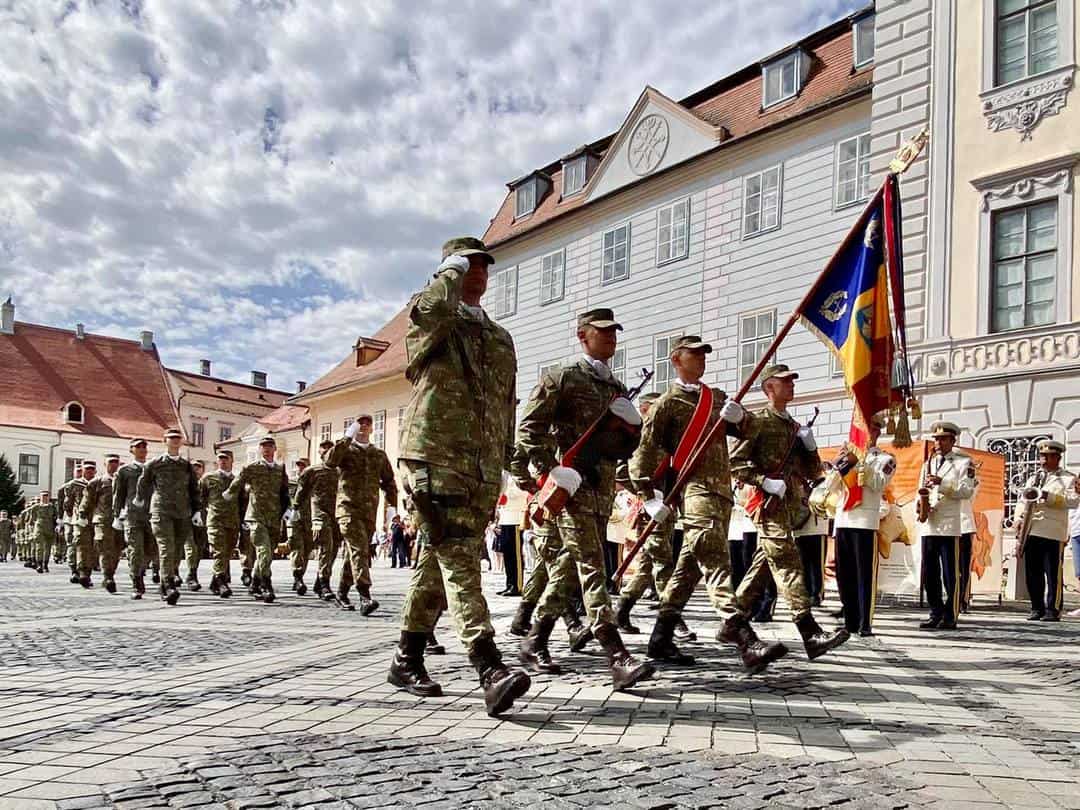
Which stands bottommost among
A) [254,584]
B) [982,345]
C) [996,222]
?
[254,584]

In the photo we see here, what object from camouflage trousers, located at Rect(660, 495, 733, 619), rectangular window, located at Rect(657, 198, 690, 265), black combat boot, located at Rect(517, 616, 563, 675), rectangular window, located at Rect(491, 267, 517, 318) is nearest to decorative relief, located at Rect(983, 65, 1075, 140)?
rectangular window, located at Rect(657, 198, 690, 265)

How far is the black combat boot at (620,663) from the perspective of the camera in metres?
5.05

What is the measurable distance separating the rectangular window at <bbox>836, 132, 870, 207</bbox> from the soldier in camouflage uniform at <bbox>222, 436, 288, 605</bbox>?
13.0m

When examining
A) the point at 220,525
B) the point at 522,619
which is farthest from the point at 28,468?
the point at 522,619

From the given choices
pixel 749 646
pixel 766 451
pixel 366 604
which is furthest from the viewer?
pixel 366 604

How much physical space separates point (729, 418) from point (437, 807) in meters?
3.91

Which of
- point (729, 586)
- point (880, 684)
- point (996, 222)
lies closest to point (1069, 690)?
point (880, 684)

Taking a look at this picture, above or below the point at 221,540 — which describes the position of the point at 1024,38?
above

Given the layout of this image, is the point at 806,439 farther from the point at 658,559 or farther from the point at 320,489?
the point at 320,489

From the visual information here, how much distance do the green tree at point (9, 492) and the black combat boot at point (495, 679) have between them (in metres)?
54.3

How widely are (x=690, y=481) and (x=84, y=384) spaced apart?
67.5 m

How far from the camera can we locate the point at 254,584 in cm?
1263

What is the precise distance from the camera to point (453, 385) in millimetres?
4934

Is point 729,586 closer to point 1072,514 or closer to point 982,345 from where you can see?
point 1072,514
